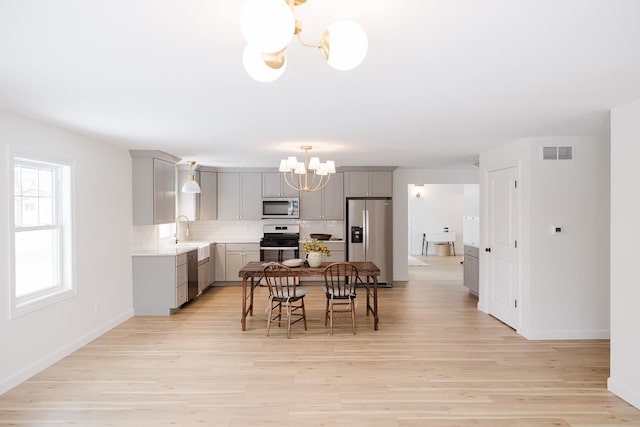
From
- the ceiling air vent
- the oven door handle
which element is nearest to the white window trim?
the oven door handle

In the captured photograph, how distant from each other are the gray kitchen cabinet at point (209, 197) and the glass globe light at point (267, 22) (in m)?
6.95

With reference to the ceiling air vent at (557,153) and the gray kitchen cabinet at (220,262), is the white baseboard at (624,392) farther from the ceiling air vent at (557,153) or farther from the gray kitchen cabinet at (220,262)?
the gray kitchen cabinet at (220,262)

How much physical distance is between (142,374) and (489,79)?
3.63 metres

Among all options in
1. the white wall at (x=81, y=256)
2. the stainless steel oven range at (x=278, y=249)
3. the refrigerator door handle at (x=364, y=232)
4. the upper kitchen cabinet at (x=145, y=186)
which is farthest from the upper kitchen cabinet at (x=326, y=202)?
the white wall at (x=81, y=256)

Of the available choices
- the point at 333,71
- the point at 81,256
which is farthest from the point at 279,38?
the point at 81,256

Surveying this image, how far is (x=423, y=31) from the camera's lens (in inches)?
75.7

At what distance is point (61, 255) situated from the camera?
4.26 m

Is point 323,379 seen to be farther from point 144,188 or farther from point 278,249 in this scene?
point 278,249

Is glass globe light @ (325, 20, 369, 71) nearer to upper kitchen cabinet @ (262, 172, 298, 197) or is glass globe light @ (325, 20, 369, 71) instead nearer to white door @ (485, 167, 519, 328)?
white door @ (485, 167, 519, 328)

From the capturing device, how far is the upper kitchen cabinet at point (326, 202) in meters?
7.94

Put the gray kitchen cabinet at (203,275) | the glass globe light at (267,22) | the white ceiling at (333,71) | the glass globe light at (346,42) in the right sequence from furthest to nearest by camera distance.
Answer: the gray kitchen cabinet at (203,275), the white ceiling at (333,71), the glass globe light at (346,42), the glass globe light at (267,22)

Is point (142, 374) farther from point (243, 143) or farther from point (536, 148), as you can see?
point (536, 148)

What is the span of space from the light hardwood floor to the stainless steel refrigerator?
2264 mm

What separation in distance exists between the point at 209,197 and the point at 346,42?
6.96 meters
